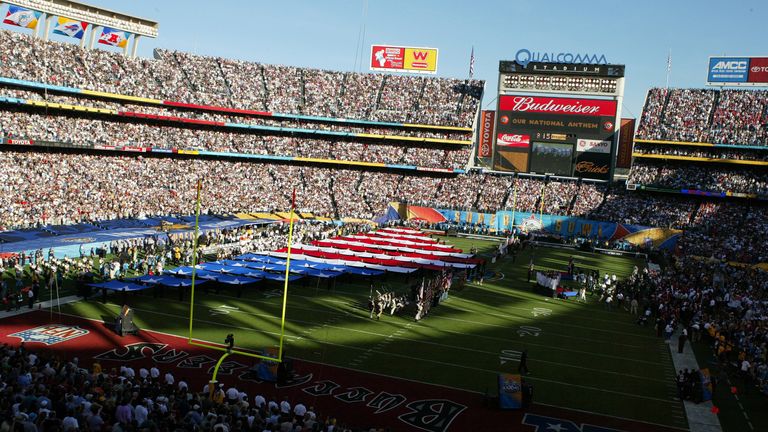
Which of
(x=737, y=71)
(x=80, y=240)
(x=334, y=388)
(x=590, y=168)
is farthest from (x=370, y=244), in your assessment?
(x=737, y=71)

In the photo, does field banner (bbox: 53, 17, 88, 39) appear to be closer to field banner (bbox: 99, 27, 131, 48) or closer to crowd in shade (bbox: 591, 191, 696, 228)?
field banner (bbox: 99, 27, 131, 48)

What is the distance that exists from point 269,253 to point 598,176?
39.9 meters

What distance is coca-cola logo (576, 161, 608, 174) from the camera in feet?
217

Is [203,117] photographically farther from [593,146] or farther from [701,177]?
[701,177]

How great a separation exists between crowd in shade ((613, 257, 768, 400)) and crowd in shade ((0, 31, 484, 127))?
121 feet

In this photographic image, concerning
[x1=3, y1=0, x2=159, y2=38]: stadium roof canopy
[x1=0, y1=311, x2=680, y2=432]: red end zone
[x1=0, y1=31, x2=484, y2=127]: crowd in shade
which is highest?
[x1=3, y1=0, x2=159, y2=38]: stadium roof canopy

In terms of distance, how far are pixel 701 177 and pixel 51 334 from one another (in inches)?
2275

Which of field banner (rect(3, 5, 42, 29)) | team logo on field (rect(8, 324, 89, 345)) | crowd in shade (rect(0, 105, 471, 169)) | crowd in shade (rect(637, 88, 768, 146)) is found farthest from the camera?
crowd in shade (rect(637, 88, 768, 146))

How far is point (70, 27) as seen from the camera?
6044cm

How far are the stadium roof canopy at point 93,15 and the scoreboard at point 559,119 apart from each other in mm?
36230

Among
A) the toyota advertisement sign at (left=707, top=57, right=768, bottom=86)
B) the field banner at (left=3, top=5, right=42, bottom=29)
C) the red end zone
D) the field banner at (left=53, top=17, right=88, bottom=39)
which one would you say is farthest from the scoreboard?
the red end zone

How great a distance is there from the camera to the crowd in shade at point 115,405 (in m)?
12.2

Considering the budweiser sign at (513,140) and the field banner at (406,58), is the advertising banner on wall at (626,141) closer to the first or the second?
the budweiser sign at (513,140)

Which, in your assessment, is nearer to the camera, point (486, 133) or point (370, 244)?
point (370, 244)
